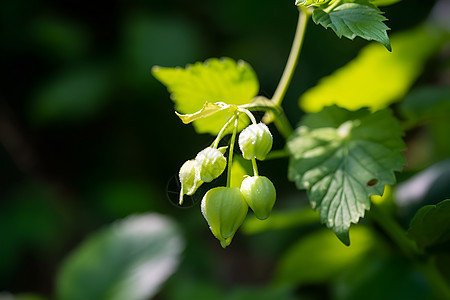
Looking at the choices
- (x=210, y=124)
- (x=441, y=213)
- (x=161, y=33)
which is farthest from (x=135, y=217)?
(x=161, y=33)

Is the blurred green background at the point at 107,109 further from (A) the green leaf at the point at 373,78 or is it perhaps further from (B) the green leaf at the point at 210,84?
(B) the green leaf at the point at 210,84

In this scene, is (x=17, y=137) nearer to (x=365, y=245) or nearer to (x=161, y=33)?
(x=161, y=33)

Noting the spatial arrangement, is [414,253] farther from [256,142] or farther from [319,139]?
[256,142]

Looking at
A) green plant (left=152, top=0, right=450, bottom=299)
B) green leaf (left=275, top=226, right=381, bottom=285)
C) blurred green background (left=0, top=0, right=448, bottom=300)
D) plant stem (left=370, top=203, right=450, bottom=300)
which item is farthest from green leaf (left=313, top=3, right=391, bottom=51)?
blurred green background (left=0, top=0, right=448, bottom=300)

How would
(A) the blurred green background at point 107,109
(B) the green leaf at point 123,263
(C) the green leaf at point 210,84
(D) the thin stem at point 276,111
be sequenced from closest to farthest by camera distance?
(D) the thin stem at point 276,111 < (C) the green leaf at point 210,84 < (B) the green leaf at point 123,263 < (A) the blurred green background at point 107,109

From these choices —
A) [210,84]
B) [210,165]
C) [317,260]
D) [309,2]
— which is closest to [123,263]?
[317,260]

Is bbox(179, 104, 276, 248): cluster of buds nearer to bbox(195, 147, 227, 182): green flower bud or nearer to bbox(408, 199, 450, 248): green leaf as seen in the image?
bbox(195, 147, 227, 182): green flower bud

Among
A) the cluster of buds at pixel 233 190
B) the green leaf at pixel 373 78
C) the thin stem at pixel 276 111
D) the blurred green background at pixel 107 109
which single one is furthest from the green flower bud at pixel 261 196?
the blurred green background at pixel 107 109

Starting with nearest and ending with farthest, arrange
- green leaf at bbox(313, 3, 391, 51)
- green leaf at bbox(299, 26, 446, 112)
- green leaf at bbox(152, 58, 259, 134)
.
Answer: green leaf at bbox(313, 3, 391, 51) < green leaf at bbox(152, 58, 259, 134) < green leaf at bbox(299, 26, 446, 112)
